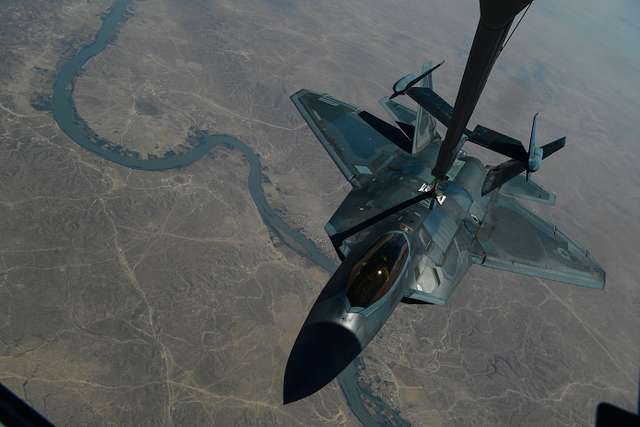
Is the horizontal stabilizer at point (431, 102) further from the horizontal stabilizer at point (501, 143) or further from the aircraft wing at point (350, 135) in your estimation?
the aircraft wing at point (350, 135)

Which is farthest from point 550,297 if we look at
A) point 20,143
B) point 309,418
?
point 20,143

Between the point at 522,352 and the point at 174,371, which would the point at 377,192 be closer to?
the point at 174,371

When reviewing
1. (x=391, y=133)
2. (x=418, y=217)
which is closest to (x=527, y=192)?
(x=391, y=133)

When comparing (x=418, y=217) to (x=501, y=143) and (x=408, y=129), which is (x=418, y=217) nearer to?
(x=501, y=143)

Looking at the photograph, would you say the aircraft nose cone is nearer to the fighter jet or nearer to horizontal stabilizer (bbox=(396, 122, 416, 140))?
the fighter jet

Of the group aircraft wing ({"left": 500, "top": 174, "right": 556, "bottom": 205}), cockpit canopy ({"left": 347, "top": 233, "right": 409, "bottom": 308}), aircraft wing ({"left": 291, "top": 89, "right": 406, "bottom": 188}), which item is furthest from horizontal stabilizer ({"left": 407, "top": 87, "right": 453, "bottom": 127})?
aircraft wing ({"left": 500, "top": 174, "right": 556, "bottom": 205})

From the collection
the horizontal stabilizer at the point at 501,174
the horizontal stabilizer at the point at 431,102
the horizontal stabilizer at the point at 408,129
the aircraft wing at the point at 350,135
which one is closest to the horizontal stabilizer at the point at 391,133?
the aircraft wing at the point at 350,135
